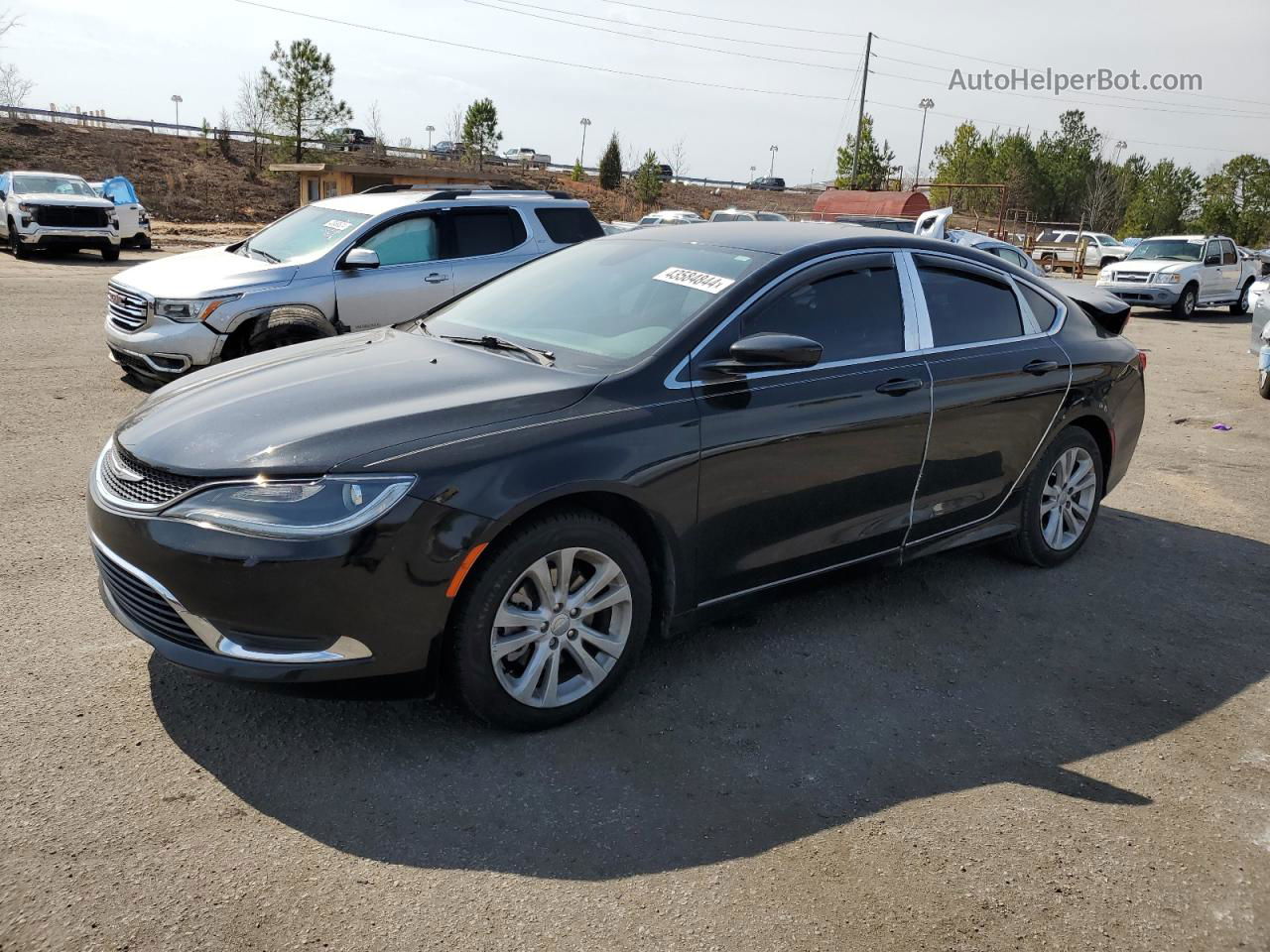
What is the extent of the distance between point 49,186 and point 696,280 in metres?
22.1

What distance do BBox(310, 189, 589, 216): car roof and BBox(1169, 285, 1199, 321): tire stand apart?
1782 cm

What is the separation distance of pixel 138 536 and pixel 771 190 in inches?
3695

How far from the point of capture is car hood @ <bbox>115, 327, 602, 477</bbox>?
326 centimetres

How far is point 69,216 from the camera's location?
20828 millimetres

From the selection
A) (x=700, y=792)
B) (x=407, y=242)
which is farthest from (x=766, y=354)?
(x=407, y=242)

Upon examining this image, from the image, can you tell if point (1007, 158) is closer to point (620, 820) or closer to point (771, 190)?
point (771, 190)

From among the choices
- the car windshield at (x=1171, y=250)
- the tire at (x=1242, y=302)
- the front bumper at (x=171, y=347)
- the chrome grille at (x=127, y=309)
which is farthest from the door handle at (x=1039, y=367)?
the tire at (x=1242, y=302)

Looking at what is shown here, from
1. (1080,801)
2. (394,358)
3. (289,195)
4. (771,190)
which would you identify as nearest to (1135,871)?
(1080,801)

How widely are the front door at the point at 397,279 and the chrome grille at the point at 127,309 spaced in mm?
1492

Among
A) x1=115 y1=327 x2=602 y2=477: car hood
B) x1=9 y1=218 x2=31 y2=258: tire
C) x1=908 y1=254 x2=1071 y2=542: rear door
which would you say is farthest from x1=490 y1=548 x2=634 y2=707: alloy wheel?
x1=9 y1=218 x2=31 y2=258: tire

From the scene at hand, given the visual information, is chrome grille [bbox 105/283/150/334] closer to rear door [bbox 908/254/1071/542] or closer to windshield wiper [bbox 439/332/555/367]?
windshield wiper [bbox 439/332/555/367]

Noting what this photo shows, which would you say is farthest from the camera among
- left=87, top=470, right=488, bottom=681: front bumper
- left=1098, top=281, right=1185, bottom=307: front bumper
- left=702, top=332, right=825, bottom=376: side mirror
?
left=1098, top=281, right=1185, bottom=307: front bumper

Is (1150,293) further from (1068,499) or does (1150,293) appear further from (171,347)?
(171,347)

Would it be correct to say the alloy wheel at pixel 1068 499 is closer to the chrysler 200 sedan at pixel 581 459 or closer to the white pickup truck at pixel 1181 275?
the chrysler 200 sedan at pixel 581 459
